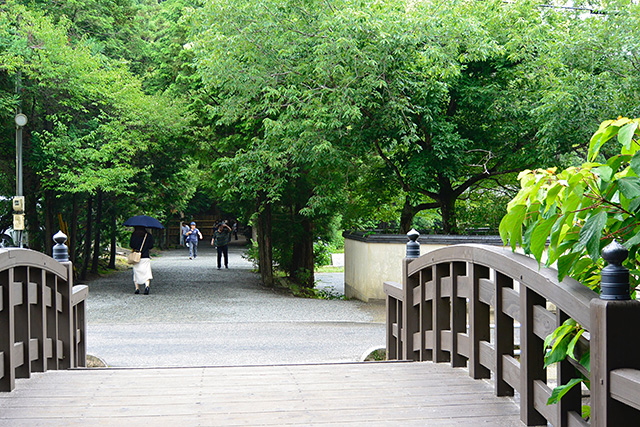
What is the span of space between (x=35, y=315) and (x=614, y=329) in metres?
4.42

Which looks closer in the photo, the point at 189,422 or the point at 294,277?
the point at 189,422

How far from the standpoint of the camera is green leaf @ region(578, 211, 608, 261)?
8.35 feet

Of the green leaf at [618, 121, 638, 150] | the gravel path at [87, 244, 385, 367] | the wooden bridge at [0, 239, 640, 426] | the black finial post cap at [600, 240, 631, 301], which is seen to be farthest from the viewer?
the gravel path at [87, 244, 385, 367]

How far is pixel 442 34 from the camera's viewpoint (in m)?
13.6

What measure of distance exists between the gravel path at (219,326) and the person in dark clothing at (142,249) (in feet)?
1.70

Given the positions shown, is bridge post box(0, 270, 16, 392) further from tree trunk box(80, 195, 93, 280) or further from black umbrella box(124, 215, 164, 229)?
tree trunk box(80, 195, 93, 280)

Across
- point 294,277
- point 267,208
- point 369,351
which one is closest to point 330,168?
point 267,208

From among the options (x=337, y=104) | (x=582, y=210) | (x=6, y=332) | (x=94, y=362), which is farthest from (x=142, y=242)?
(x=582, y=210)

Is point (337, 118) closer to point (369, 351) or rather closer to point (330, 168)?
point (330, 168)

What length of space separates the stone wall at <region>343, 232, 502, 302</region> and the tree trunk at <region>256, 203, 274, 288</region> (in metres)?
4.18

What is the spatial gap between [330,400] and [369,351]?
481 centimetres

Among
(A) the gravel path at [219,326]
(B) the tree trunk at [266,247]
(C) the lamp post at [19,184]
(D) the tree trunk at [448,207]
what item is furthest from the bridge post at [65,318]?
(B) the tree trunk at [266,247]

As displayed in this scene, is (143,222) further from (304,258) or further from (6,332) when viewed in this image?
(6,332)

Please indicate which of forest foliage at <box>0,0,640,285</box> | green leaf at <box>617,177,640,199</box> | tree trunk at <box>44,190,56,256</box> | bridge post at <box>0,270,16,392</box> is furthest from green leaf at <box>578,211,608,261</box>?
tree trunk at <box>44,190,56,256</box>
